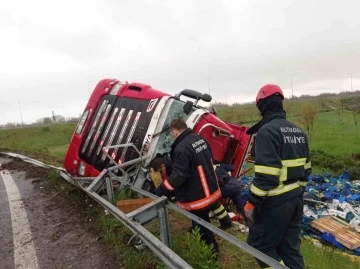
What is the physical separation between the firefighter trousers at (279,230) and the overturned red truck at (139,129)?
2270 millimetres

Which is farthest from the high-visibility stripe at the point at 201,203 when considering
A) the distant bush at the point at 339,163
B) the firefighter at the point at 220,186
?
the distant bush at the point at 339,163

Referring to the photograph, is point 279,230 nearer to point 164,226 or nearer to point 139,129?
point 164,226

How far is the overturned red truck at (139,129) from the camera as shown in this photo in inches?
202

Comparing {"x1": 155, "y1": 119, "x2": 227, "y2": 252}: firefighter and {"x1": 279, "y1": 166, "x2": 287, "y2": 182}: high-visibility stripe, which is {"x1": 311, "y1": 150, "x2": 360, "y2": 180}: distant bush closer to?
{"x1": 155, "y1": 119, "x2": 227, "y2": 252}: firefighter

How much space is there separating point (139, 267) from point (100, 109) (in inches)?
147

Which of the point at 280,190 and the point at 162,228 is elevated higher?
the point at 280,190

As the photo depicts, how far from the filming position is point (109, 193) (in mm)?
4609

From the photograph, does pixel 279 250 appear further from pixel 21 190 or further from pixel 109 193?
pixel 21 190

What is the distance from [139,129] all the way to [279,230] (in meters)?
3.03

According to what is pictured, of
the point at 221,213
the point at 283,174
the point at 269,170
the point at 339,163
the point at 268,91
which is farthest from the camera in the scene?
the point at 339,163

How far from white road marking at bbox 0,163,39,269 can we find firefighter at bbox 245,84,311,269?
2.21 m

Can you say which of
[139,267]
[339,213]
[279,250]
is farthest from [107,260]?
[339,213]

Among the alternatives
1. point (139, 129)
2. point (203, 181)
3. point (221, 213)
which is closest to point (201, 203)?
point (203, 181)

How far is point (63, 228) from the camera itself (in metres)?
4.40
